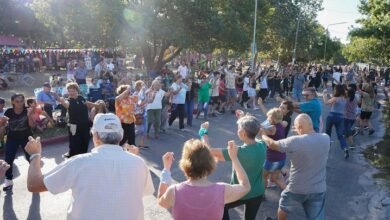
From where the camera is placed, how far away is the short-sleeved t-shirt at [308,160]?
446 centimetres

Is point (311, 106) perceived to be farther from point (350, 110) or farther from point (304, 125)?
point (304, 125)

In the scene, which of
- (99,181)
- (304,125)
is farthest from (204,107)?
(99,181)

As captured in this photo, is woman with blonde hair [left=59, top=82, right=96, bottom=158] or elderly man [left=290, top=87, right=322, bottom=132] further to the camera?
elderly man [left=290, top=87, right=322, bottom=132]

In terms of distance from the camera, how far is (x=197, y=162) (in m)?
2.96

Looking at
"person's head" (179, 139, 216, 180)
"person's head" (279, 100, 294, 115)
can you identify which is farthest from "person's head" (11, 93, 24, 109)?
"person's head" (179, 139, 216, 180)

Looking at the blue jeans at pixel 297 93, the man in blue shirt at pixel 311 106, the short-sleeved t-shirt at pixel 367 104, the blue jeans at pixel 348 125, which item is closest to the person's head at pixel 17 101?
the man in blue shirt at pixel 311 106

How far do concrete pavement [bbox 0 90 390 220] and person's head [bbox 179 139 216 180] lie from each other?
282 centimetres

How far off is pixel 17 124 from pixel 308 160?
14.2ft

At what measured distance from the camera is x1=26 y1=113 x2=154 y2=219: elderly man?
8.79ft

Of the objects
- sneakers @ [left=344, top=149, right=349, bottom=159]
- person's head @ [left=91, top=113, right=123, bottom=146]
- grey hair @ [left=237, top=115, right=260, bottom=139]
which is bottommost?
sneakers @ [left=344, top=149, right=349, bottom=159]

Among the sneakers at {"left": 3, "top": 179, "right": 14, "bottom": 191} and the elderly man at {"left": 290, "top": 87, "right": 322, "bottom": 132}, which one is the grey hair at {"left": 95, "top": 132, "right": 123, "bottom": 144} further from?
the elderly man at {"left": 290, "top": 87, "right": 322, "bottom": 132}

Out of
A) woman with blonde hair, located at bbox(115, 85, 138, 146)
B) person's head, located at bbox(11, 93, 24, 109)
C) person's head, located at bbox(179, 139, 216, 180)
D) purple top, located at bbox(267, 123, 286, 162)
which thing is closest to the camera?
person's head, located at bbox(179, 139, 216, 180)

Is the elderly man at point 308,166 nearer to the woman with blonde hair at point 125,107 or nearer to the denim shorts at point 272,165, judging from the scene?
the denim shorts at point 272,165

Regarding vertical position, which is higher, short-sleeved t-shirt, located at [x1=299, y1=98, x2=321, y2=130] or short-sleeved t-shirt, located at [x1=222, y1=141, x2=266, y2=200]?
short-sleeved t-shirt, located at [x1=299, y1=98, x2=321, y2=130]
